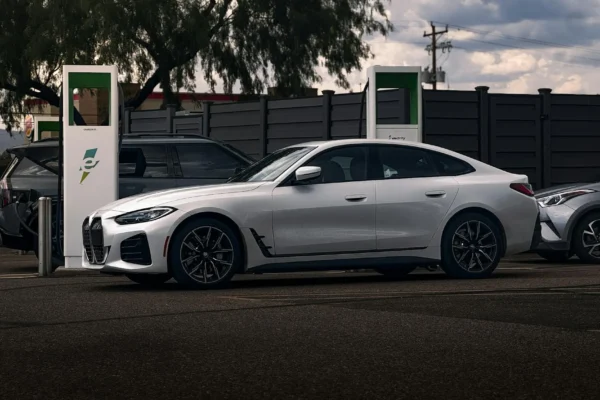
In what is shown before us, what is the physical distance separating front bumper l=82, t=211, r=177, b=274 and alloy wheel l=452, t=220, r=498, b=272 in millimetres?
2999

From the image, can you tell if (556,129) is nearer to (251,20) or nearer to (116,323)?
(116,323)

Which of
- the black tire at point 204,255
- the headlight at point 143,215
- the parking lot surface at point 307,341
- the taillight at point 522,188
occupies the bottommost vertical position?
the parking lot surface at point 307,341

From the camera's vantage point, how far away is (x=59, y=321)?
8.98m

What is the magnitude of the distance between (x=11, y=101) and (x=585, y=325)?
3754 cm

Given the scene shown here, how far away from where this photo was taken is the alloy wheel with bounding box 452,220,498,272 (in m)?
12.5

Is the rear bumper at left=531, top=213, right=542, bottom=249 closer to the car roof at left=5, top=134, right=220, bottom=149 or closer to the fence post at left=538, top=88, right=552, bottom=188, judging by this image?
the car roof at left=5, top=134, right=220, bottom=149

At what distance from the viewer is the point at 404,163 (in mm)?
12570

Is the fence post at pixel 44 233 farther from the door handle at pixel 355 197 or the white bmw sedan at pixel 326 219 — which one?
the door handle at pixel 355 197

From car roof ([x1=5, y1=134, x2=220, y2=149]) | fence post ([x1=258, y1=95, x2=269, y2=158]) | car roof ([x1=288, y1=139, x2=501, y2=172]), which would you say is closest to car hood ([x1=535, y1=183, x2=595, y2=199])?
car roof ([x1=288, y1=139, x2=501, y2=172])

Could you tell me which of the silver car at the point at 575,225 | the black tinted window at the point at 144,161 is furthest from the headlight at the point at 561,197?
the black tinted window at the point at 144,161

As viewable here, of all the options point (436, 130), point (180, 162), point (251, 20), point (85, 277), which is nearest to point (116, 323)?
point (85, 277)

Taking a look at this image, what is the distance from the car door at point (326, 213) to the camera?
38.9 ft

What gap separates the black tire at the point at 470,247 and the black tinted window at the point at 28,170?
18.6 ft

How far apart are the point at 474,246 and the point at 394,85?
15.0ft
